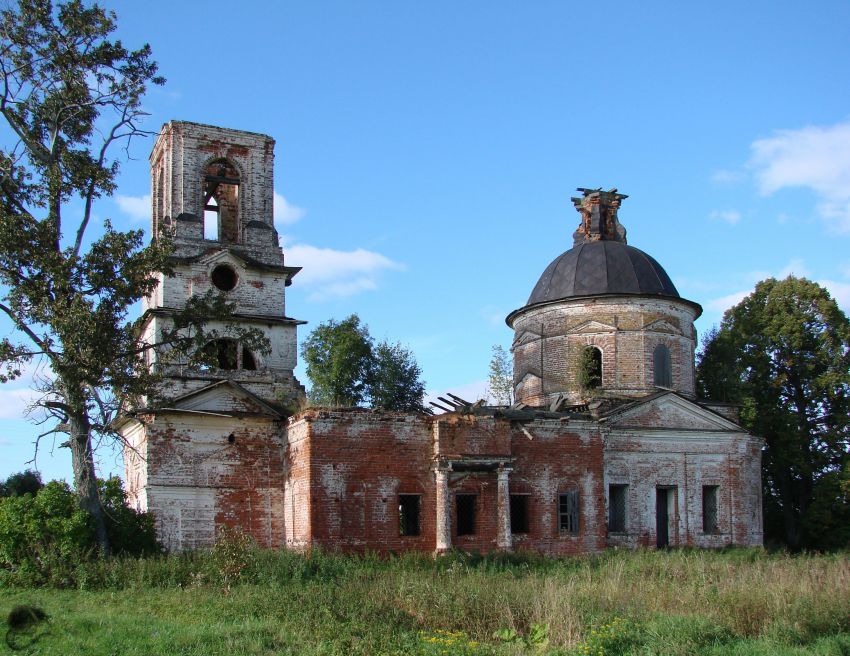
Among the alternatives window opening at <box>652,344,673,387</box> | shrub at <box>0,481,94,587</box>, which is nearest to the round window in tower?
shrub at <box>0,481,94,587</box>

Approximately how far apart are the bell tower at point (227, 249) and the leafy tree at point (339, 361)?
9.98m

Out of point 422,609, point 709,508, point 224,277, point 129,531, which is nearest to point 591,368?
point 709,508

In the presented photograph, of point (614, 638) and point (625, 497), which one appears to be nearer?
point (614, 638)

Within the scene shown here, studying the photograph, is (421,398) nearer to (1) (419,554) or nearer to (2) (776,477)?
(2) (776,477)

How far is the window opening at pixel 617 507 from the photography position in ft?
79.4

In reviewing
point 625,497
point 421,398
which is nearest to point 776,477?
point 625,497

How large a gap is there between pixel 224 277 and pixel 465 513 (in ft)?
26.7

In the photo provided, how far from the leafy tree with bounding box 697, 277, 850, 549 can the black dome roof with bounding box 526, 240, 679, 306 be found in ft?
14.2

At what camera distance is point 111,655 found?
420 inches

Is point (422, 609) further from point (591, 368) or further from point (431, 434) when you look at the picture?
point (591, 368)

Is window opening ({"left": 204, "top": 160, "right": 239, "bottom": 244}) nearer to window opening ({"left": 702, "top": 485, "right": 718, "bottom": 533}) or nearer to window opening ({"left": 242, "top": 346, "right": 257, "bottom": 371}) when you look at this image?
window opening ({"left": 242, "top": 346, "right": 257, "bottom": 371})

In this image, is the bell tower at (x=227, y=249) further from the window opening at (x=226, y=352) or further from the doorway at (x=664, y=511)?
the doorway at (x=664, y=511)

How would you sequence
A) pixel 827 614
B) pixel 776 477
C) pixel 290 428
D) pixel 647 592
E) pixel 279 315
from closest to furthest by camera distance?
pixel 827 614, pixel 647 592, pixel 290 428, pixel 279 315, pixel 776 477

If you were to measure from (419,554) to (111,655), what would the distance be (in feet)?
31.8
